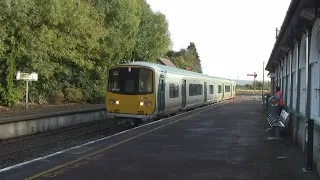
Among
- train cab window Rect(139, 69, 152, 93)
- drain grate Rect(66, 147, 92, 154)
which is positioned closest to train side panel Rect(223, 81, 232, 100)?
train cab window Rect(139, 69, 152, 93)

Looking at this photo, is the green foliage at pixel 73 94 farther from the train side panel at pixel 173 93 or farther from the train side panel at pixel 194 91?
the train side panel at pixel 173 93

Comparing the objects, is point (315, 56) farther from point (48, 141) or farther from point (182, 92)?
point (182, 92)

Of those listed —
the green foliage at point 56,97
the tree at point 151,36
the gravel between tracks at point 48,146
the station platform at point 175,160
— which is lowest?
the gravel between tracks at point 48,146

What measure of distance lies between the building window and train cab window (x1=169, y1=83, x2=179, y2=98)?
4108mm

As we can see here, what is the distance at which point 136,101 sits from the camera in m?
19.5

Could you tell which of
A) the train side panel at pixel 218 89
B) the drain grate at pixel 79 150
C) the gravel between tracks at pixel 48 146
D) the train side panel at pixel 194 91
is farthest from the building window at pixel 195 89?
the drain grate at pixel 79 150

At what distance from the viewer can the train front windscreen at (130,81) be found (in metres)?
19.6

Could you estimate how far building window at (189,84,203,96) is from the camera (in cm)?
2848

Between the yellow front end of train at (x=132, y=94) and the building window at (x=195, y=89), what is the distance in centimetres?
890

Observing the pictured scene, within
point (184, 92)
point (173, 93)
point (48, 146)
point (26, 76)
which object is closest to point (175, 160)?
point (48, 146)

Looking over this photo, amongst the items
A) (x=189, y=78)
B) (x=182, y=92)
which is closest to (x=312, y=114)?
(x=182, y=92)

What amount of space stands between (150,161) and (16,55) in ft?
70.1

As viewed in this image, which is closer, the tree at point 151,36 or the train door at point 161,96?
the train door at point 161,96

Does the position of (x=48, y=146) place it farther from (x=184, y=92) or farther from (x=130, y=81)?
(x=184, y=92)
